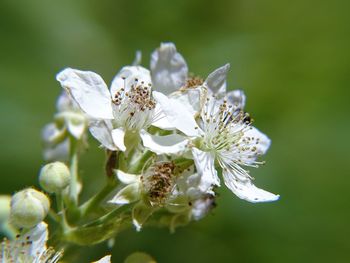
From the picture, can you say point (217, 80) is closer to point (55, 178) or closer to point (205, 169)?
point (205, 169)

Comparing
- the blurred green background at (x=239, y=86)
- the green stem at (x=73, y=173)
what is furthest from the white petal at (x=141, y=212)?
the blurred green background at (x=239, y=86)

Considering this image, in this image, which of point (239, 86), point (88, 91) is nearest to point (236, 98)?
point (88, 91)

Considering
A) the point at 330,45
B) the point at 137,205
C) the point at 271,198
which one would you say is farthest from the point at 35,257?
the point at 330,45

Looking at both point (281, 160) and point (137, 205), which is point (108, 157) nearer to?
point (137, 205)

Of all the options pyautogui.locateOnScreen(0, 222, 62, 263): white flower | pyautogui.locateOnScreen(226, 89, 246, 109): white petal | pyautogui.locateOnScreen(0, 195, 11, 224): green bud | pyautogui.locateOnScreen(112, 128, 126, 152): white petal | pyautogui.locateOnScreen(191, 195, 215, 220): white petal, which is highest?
pyautogui.locateOnScreen(226, 89, 246, 109): white petal

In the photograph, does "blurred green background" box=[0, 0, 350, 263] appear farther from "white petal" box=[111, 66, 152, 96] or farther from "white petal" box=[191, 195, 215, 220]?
"white petal" box=[111, 66, 152, 96]

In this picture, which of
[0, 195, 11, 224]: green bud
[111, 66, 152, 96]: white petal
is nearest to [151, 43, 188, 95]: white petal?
[111, 66, 152, 96]: white petal
